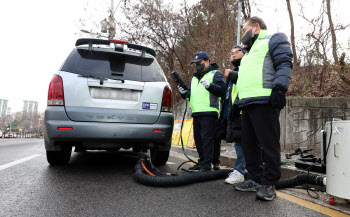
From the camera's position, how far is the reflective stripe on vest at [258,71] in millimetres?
2525

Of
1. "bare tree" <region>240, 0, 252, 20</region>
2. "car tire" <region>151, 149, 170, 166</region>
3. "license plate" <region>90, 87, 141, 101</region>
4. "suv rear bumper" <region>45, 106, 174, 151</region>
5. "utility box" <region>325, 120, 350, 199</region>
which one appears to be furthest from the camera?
"bare tree" <region>240, 0, 252, 20</region>

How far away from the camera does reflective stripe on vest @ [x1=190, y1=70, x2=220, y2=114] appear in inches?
143

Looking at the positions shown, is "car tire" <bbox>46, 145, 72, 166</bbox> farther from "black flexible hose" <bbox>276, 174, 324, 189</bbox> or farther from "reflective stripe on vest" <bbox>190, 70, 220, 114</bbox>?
"black flexible hose" <bbox>276, 174, 324, 189</bbox>

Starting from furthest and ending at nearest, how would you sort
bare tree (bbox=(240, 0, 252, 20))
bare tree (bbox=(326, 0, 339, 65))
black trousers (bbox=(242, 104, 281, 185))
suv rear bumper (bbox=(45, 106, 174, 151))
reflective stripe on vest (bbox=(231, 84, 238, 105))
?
bare tree (bbox=(240, 0, 252, 20)) → bare tree (bbox=(326, 0, 339, 65)) → reflective stripe on vest (bbox=(231, 84, 238, 105)) → suv rear bumper (bbox=(45, 106, 174, 151)) → black trousers (bbox=(242, 104, 281, 185))

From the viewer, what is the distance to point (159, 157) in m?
4.12

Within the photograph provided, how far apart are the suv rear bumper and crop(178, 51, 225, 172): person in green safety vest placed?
59 cm

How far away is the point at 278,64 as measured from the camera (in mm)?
2438

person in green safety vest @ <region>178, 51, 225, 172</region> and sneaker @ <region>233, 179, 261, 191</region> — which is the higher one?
person in green safety vest @ <region>178, 51, 225, 172</region>

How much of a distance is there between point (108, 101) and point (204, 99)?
137cm

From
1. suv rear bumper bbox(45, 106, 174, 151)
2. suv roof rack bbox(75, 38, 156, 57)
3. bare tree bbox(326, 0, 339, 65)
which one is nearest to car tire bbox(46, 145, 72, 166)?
suv rear bumper bbox(45, 106, 174, 151)

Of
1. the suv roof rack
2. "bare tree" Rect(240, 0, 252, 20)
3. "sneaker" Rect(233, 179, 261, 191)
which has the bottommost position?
"sneaker" Rect(233, 179, 261, 191)

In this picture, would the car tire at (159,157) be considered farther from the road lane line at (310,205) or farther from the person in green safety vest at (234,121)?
the road lane line at (310,205)

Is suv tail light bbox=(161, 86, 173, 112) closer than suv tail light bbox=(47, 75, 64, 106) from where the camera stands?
No

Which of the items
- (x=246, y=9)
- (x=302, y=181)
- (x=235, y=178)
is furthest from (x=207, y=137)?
(x=246, y=9)
